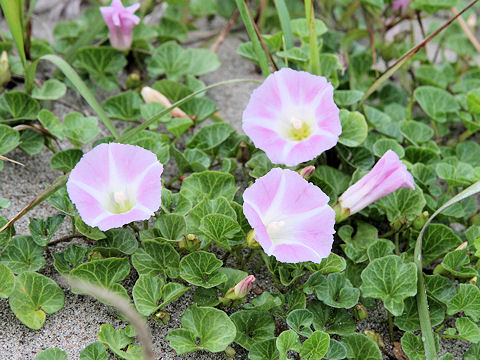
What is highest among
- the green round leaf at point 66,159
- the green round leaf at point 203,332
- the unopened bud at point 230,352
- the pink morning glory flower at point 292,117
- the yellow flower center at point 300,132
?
the pink morning glory flower at point 292,117

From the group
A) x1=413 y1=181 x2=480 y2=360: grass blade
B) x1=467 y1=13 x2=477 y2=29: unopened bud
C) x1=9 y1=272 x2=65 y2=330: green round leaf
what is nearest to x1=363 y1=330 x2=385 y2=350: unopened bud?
x1=413 y1=181 x2=480 y2=360: grass blade

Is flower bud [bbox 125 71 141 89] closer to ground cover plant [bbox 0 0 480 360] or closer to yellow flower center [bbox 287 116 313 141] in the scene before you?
ground cover plant [bbox 0 0 480 360]

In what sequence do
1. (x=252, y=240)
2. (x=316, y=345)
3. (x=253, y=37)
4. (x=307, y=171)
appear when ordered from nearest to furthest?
(x=316, y=345)
(x=252, y=240)
(x=307, y=171)
(x=253, y=37)

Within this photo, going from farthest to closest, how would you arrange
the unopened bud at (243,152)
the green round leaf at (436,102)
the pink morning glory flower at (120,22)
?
the green round leaf at (436,102)
the pink morning glory flower at (120,22)
the unopened bud at (243,152)

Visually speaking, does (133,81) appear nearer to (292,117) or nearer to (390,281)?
(292,117)

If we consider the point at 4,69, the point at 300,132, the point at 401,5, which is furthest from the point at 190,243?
the point at 401,5

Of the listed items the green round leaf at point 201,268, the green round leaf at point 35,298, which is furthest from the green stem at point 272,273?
the green round leaf at point 35,298

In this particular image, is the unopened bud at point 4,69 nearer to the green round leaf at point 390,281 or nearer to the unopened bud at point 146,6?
the unopened bud at point 146,6

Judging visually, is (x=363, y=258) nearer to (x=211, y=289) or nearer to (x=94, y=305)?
(x=211, y=289)
